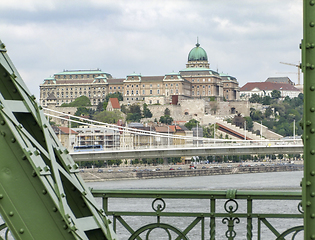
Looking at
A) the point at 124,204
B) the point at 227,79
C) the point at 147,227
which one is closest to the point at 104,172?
the point at 124,204

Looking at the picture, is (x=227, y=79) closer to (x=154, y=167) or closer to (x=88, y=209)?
(x=154, y=167)

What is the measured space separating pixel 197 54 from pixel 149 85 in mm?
12622

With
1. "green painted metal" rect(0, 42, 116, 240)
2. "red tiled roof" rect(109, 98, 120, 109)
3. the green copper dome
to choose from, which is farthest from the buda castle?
"green painted metal" rect(0, 42, 116, 240)

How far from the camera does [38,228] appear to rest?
4.23 feet

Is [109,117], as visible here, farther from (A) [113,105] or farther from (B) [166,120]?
(B) [166,120]

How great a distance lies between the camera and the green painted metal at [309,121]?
1217mm

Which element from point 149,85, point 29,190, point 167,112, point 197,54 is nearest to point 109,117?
point 167,112

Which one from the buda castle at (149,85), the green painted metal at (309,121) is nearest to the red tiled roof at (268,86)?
the buda castle at (149,85)

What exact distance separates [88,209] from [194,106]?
241 ft

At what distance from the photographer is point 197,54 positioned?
9212 cm

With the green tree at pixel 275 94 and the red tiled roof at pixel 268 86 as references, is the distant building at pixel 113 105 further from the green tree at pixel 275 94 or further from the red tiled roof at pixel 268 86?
the red tiled roof at pixel 268 86

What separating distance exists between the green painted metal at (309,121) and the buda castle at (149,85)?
7748 cm

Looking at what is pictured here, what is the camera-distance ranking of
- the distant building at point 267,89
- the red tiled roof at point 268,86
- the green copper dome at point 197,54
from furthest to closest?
the red tiled roof at point 268,86, the distant building at point 267,89, the green copper dome at point 197,54

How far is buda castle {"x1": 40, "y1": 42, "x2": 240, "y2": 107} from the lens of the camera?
8269cm
